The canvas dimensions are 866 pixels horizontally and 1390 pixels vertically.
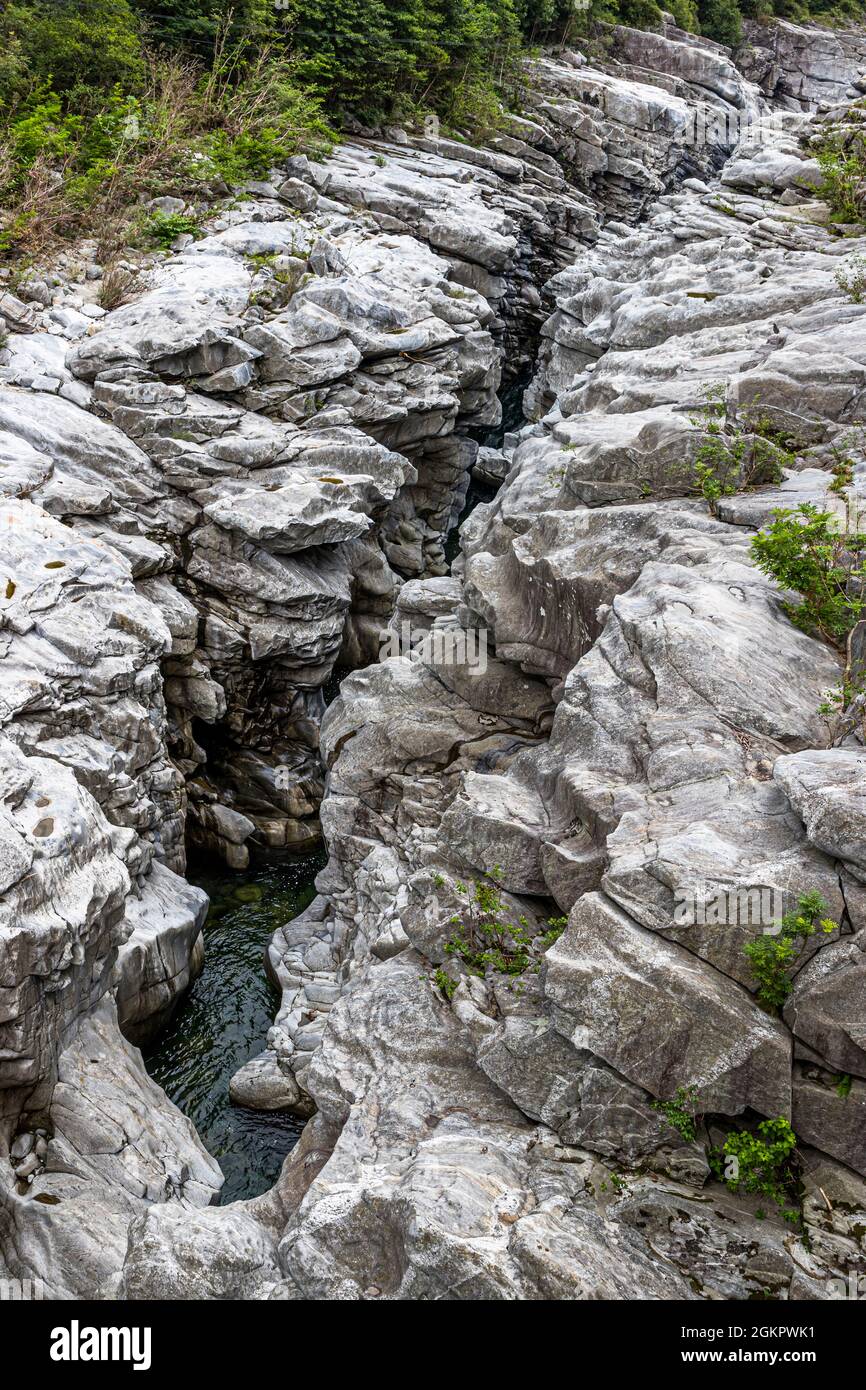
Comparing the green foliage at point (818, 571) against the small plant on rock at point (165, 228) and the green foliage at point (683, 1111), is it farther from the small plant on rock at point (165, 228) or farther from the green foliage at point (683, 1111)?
the small plant on rock at point (165, 228)

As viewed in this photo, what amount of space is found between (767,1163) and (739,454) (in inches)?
442

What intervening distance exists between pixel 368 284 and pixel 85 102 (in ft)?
34.0

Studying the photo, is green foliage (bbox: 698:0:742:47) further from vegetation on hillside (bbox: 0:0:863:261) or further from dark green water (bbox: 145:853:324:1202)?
dark green water (bbox: 145:853:324:1202)

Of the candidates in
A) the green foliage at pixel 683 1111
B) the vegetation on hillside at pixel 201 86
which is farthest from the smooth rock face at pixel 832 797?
the vegetation on hillside at pixel 201 86

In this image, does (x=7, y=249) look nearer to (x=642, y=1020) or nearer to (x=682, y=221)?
(x=682, y=221)

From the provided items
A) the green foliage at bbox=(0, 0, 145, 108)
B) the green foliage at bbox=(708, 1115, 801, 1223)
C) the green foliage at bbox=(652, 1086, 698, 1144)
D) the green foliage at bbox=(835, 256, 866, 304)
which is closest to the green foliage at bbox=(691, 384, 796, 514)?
the green foliage at bbox=(835, 256, 866, 304)

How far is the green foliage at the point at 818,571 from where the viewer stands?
41.1ft

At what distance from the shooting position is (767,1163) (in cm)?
864

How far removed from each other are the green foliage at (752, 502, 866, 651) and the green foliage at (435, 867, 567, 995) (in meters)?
5.12

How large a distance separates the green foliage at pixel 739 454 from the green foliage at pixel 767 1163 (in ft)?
32.7

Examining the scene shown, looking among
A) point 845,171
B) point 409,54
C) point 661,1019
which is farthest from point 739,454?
point 409,54

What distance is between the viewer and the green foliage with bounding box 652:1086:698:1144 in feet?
29.0

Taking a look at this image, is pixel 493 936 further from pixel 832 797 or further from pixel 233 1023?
pixel 233 1023
